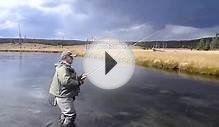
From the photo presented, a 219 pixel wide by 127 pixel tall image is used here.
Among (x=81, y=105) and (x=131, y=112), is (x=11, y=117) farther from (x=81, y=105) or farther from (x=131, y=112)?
(x=131, y=112)

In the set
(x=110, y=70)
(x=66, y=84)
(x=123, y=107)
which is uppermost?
(x=66, y=84)

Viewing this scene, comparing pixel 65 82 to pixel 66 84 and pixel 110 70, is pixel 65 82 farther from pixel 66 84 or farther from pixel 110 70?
pixel 110 70

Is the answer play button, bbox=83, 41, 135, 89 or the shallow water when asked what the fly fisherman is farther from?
the shallow water

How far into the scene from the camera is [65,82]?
8.80m

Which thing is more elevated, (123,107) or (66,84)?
(66,84)

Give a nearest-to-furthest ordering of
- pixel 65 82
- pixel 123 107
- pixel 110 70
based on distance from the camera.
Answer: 1. pixel 65 82
2. pixel 123 107
3. pixel 110 70

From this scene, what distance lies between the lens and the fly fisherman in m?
8.86

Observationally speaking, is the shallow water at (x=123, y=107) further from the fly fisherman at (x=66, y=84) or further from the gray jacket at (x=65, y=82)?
the gray jacket at (x=65, y=82)

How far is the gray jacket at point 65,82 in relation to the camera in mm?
8828

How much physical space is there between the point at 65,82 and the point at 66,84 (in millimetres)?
78

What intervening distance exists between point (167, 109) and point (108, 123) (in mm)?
3969

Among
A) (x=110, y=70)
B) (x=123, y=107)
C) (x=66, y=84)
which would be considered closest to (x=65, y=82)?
(x=66, y=84)

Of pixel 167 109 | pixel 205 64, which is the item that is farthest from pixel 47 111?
pixel 205 64

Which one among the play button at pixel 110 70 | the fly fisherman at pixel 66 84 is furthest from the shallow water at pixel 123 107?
the fly fisherman at pixel 66 84
